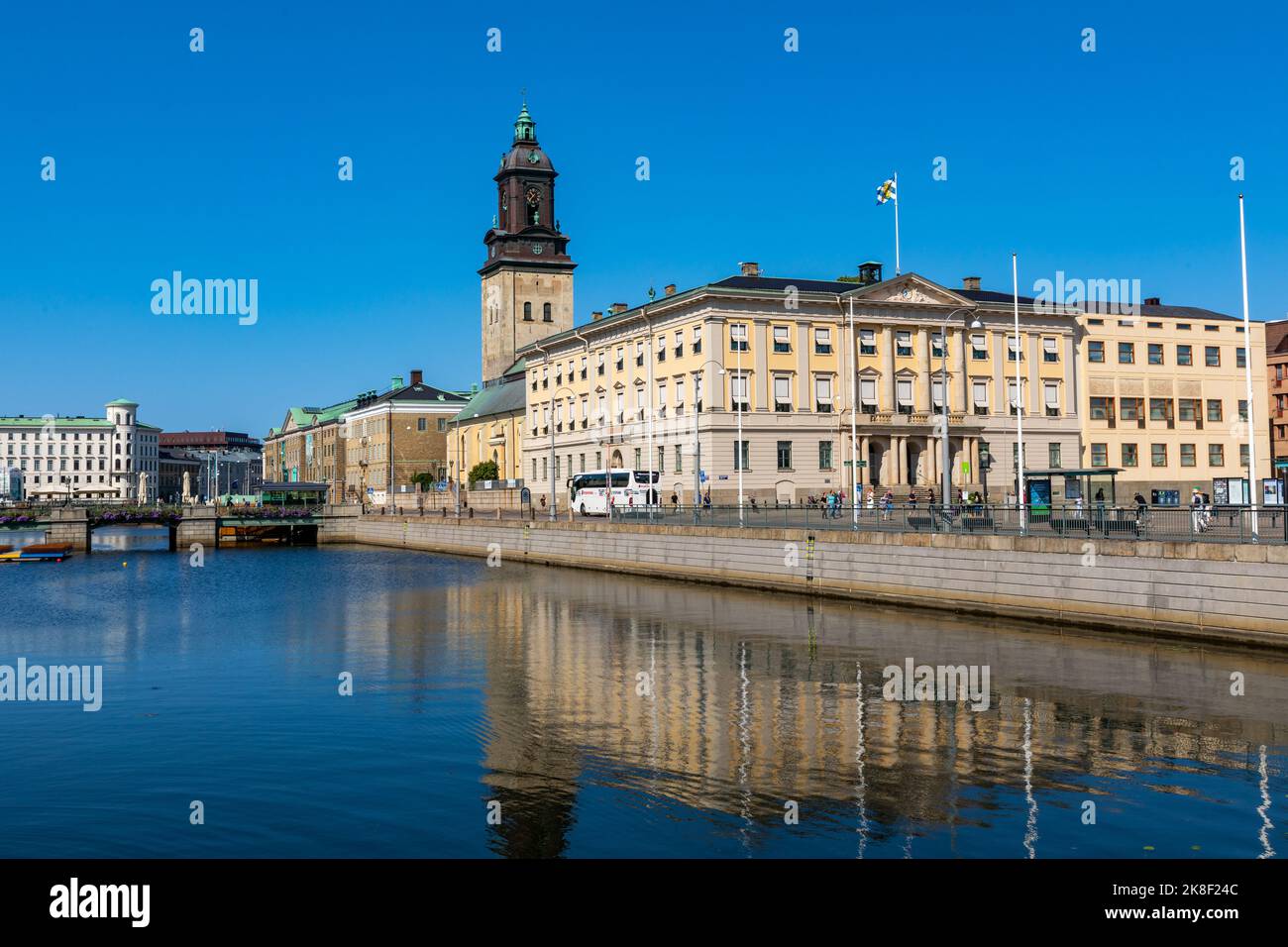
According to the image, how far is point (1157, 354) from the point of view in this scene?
86062mm

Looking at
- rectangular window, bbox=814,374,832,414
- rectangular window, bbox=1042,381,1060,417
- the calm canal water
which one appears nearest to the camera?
the calm canal water

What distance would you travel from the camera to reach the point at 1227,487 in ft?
136

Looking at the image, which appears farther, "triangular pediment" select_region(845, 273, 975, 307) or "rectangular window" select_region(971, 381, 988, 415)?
"rectangular window" select_region(971, 381, 988, 415)

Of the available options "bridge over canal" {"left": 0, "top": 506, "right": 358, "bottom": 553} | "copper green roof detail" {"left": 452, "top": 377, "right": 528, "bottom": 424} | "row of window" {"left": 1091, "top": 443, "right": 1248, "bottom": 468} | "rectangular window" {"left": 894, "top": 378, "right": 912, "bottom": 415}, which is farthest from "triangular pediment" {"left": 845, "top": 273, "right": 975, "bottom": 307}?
"bridge over canal" {"left": 0, "top": 506, "right": 358, "bottom": 553}

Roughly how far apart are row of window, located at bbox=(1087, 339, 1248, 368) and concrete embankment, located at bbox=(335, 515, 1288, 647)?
45935mm

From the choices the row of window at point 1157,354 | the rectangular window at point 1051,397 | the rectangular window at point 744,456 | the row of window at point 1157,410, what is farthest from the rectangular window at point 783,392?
the row of window at point 1157,410

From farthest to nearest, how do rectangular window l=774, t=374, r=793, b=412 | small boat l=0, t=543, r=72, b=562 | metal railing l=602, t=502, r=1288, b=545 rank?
small boat l=0, t=543, r=72, b=562 < rectangular window l=774, t=374, r=793, b=412 < metal railing l=602, t=502, r=1288, b=545

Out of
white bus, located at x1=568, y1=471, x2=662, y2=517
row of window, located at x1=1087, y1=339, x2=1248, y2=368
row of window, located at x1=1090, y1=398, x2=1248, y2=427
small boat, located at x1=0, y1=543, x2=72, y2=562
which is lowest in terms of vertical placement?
small boat, located at x1=0, y1=543, x2=72, y2=562

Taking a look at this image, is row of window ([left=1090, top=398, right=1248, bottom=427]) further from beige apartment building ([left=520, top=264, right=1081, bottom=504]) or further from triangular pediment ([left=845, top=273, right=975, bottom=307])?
triangular pediment ([left=845, top=273, right=975, bottom=307])

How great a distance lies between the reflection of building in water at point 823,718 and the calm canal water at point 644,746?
0.29 ft

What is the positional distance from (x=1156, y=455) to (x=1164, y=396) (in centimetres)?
461

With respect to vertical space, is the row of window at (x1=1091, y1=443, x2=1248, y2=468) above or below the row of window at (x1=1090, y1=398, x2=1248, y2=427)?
below

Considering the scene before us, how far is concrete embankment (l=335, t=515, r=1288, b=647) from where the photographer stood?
95.5 ft

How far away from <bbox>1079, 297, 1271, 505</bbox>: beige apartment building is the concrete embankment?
45078mm
